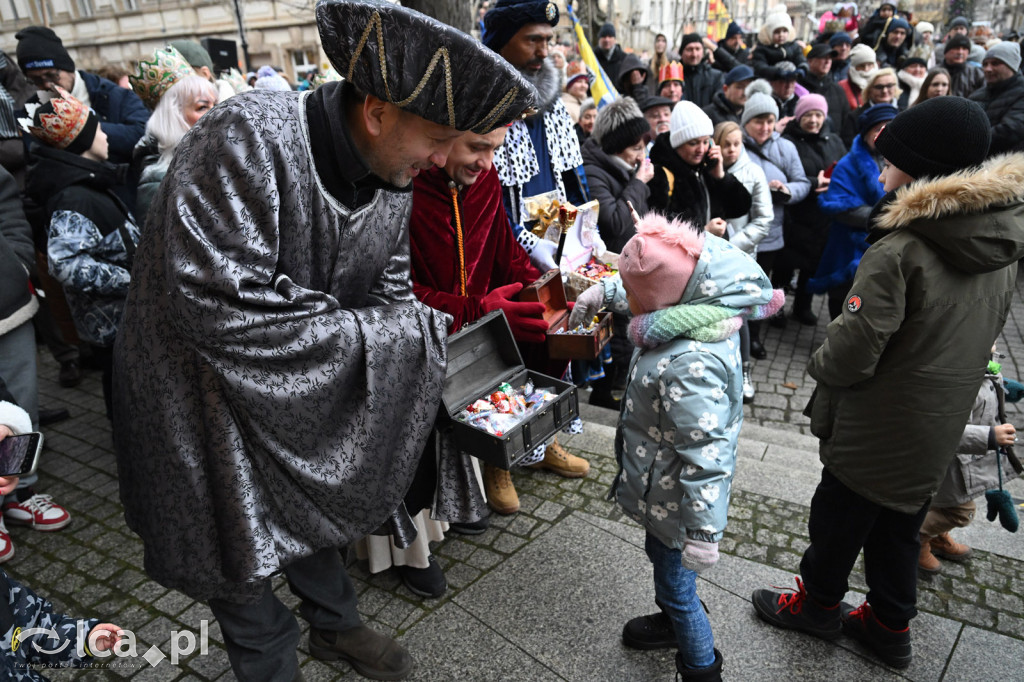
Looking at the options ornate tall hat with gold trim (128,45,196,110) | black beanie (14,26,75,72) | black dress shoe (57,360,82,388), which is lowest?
black dress shoe (57,360,82,388)

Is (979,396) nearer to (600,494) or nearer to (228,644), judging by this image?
(600,494)

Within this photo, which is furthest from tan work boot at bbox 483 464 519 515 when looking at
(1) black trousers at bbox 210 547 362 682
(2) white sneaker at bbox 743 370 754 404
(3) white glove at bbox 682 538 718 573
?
(2) white sneaker at bbox 743 370 754 404

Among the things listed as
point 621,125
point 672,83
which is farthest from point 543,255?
point 672,83

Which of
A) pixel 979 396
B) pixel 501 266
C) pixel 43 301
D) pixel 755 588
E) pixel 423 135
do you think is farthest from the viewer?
pixel 43 301

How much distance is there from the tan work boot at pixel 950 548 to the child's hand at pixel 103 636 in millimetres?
3404

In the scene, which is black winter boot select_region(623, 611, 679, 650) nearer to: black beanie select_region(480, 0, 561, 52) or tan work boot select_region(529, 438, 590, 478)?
tan work boot select_region(529, 438, 590, 478)

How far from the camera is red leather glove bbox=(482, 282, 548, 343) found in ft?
8.48

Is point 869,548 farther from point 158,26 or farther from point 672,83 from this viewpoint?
point 158,26

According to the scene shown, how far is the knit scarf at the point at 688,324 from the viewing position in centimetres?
203

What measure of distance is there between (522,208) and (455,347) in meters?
1.36

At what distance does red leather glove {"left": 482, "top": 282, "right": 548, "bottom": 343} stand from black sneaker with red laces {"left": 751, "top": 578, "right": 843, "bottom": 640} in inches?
55.4

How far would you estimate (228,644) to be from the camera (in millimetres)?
2045

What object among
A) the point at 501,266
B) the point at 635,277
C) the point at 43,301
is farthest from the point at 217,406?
the point at 43,301

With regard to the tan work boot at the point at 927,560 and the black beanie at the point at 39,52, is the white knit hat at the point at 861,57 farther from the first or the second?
the black beanie at the point at 39,52
